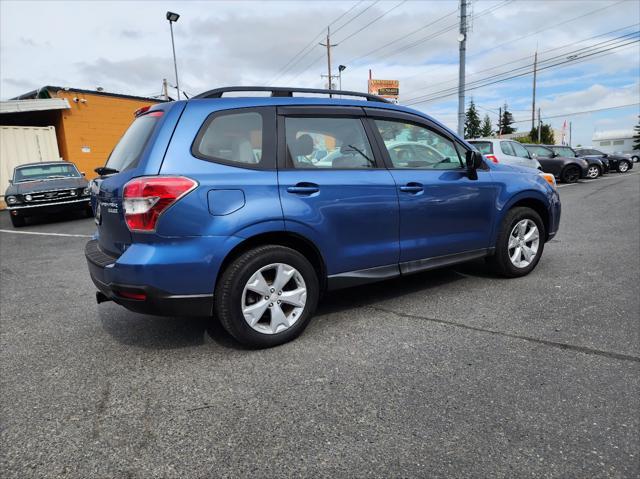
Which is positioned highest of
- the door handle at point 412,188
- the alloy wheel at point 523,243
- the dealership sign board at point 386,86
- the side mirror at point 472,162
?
the dealership sign board at point 386,86

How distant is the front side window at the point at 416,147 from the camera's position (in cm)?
396

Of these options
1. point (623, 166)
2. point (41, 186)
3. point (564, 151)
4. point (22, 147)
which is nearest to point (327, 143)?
point (41, 186)

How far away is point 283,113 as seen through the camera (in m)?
3.46

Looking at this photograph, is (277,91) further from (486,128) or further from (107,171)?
(486,128)

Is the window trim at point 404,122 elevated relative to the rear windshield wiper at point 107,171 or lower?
elevated

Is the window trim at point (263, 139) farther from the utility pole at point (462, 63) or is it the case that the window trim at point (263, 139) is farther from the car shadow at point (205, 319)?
the utility pole at point (462, 63)

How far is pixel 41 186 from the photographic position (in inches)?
472

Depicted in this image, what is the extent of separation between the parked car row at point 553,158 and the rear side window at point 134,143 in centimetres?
909

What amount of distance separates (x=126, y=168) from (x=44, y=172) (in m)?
11.5

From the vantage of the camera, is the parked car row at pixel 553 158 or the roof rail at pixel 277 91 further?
the parked car row at pixel 553 158

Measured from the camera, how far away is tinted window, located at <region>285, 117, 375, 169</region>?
11.3 feet

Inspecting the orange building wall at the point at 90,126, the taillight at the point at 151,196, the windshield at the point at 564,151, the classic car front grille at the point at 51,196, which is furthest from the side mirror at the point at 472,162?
the orange building wall at the point at 90,126

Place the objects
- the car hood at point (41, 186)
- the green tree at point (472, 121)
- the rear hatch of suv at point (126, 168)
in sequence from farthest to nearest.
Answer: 1. the green tree at point (472, 121)
2. the car hood at point (41, 186)
3. the rear hatch of suv at point (126, 168)

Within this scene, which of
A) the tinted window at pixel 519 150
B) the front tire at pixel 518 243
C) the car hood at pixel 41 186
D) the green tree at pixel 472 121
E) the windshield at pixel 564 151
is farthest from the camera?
the green tree at pixel 472 121
